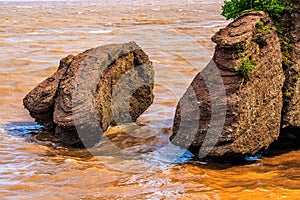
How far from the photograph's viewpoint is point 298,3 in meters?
7.81

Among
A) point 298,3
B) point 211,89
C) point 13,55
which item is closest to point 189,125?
point 211,89

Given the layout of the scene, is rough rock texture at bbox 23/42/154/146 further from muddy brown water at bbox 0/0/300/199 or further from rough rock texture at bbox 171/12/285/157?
rough rock texture at bbox 171/12/285/157

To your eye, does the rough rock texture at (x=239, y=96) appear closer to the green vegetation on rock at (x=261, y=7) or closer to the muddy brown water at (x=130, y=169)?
the green vegetation on rock at (x=261, y=7)

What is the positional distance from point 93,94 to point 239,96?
100 inches

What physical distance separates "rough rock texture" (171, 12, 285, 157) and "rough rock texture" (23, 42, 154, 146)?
151 cm

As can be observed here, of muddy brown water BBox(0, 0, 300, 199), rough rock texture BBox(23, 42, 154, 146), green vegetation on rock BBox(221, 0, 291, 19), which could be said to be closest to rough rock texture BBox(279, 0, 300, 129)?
green vegetation on rock BBox(221, 0, 291, 19)

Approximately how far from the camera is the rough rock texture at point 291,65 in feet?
25.2

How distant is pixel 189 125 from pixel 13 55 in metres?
12.2

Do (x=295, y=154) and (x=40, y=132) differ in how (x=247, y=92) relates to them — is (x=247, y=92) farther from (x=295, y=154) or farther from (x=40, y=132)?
(x=40, y=132)

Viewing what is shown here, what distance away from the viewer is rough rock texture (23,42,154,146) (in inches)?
319

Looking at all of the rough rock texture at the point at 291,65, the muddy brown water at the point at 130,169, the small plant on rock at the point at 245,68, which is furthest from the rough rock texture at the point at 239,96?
the muddy brown water at the point at 130,169

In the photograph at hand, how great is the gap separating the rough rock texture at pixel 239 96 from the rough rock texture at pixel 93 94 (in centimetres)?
151

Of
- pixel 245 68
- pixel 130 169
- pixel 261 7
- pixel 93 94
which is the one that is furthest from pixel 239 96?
pixel 93 94

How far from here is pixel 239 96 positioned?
702cm
